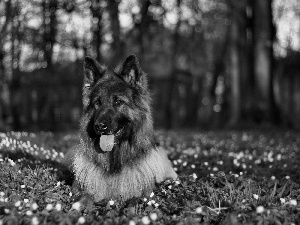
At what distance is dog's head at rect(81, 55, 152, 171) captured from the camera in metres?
4.75

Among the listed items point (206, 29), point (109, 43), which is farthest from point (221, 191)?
point (206, 29)

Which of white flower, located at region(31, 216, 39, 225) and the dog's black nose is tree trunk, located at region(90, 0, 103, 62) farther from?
white flower, located at region(31, 216, 39, 225)

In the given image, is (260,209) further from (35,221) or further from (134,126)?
(35,221)

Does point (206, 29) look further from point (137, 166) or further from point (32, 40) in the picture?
point (137, 166)

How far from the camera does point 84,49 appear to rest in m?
18.5

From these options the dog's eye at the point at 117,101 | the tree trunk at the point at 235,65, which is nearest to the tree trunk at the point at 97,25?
the tree trunk at the point at 235,65

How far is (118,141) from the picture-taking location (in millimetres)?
4867

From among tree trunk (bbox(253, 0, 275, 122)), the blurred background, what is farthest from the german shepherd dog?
tree trunk (bbox(253, 0, 275, 122))

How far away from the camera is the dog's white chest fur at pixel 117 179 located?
15.8 feet

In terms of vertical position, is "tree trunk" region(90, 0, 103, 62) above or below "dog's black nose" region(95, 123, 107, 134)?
above

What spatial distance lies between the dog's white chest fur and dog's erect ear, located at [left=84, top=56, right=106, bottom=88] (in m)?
1.12

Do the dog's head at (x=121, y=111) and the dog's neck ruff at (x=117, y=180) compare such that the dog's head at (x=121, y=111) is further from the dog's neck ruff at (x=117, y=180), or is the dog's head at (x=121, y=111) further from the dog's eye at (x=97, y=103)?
the dog's neck ruff at (x=117, y=180)

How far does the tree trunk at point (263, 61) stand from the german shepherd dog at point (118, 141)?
12.5 meters

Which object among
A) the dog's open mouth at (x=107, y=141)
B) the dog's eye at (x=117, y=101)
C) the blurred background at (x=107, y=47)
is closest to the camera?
the dog's open mouth at (x=107, y=141)
